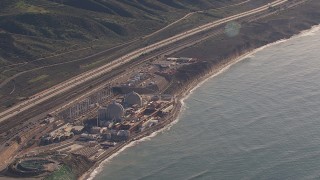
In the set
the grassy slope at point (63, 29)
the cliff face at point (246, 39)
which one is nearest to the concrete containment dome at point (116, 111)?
the cliff face at point (246, 39)

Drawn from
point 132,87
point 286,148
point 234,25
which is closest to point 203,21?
point 234,25

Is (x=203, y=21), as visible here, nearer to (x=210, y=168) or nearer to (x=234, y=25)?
(x=234, y=25)

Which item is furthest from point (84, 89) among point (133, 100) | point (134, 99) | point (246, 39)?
point (246, 39)

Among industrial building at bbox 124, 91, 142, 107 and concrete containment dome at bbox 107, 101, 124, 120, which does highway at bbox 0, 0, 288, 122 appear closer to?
industrial building at bbox 124, 91, 142, 107

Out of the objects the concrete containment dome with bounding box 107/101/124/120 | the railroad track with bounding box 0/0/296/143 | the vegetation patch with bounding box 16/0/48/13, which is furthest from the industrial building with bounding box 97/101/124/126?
the vegetation patch with bounding box 16/0/48/13

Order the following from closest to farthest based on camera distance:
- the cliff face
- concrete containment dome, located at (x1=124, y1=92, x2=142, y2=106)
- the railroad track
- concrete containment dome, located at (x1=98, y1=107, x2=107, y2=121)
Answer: the railroad track
concrete containment dome, located at (x1=98, y1=107, x2=107, y2=121)
concrete containment dome, located at (x1=124, y1=92, x2=142, y2=106)
the cliff face

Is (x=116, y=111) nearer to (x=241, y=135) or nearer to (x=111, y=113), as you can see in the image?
(x=111, y=113)

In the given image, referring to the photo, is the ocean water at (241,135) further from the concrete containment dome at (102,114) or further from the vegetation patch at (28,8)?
the vegetation patch at (28,8)
